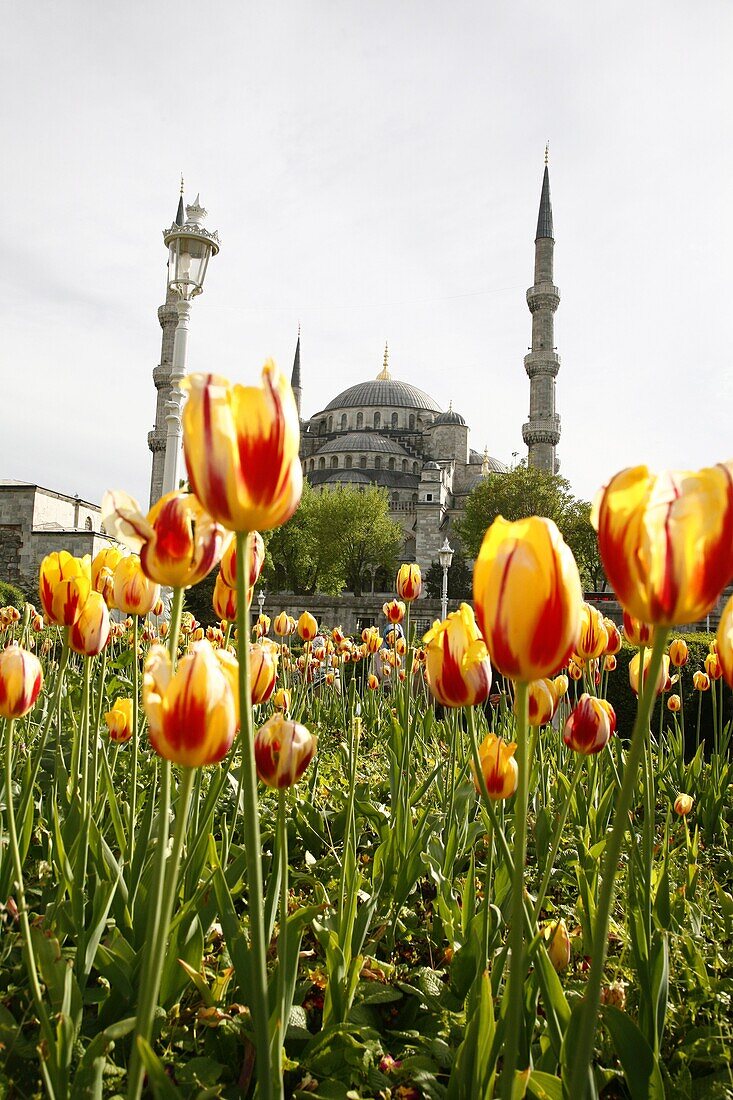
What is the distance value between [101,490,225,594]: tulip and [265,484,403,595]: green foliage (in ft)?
113

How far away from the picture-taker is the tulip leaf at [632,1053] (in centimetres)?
109

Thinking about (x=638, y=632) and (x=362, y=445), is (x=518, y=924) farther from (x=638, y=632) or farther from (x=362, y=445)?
(x=362, y=445)

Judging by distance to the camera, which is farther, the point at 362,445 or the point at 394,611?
the point at 362,445

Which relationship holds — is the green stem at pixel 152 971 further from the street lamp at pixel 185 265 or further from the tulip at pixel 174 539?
the street lamp at pixel 185 265

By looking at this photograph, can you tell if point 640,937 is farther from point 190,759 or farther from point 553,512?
point 553,512

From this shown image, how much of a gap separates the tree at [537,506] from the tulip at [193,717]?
3028cm

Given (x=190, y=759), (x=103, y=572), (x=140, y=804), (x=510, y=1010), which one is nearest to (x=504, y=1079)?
(x=510, y=1010)

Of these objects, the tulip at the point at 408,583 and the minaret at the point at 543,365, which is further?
the minaret at the point at 543,365

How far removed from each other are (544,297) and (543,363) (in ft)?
10.3

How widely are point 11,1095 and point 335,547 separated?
36.1m

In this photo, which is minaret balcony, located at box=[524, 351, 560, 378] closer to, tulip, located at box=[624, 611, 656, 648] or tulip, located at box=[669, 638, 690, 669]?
tulip, located at box=[669, 638, 690, 669]

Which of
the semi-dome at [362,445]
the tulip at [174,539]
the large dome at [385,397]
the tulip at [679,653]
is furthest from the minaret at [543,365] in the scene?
the tulip at [174,539]

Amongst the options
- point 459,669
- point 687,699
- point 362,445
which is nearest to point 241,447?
point 459,669

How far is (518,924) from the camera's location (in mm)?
695
